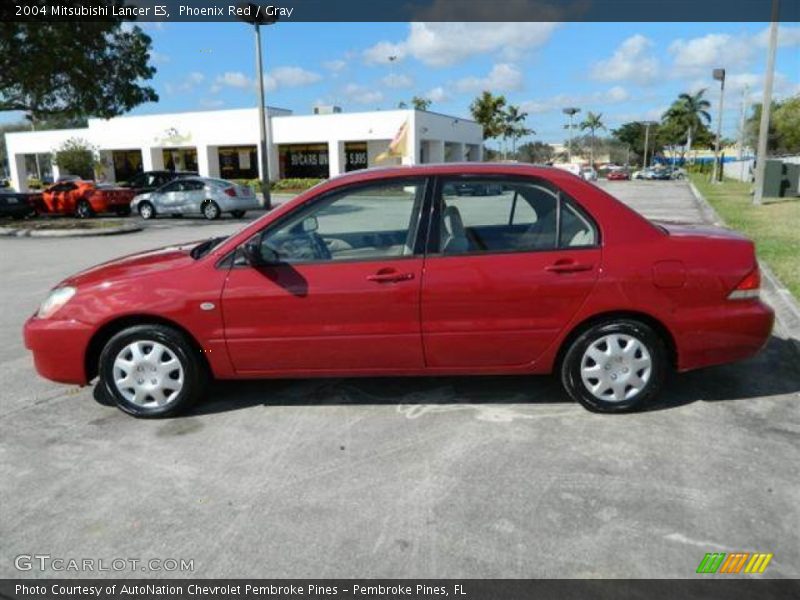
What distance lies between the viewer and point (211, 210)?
856 inches

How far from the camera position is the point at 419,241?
13.7 ft

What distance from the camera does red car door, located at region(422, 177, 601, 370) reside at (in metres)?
4.11

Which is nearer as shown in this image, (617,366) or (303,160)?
(617,366)

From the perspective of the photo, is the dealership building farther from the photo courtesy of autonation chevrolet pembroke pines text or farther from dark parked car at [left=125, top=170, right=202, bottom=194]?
the photo courtesy of autonation chevrolet pembroke pines text

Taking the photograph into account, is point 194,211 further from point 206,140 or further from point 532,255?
point 206,140

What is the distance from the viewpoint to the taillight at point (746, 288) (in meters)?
4.18

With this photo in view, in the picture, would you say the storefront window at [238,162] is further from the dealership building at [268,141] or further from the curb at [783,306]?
the curb at [783,306]

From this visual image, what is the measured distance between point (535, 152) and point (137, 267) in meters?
97.4

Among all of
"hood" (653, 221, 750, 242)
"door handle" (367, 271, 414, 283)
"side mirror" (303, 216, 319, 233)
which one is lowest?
"door handle" (367, 271, 414, 283)

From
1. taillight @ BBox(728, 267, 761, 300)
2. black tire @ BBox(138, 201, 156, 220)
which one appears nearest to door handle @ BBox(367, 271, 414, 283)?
taillight @ BBox(728, 267, 761, 300)

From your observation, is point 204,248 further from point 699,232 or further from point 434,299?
point 699,232

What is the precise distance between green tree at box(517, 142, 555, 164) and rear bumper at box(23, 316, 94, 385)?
3378 inches

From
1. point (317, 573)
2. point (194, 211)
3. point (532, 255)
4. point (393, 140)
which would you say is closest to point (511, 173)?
point (532, 255)

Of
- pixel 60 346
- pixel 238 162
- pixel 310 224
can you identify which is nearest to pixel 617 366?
pixel 310 224
